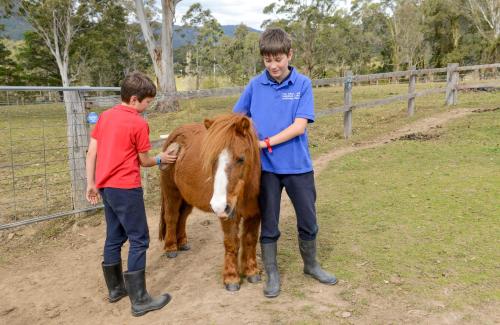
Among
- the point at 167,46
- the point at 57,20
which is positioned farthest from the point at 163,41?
the point at 57,20

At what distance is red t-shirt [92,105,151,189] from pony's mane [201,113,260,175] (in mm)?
551

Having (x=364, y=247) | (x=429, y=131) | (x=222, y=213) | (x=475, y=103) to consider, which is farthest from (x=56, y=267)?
(x=475, y=103)

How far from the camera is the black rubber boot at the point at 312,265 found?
127 inches

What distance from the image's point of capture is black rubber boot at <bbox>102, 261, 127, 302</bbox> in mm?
3270

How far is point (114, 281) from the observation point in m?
3.30

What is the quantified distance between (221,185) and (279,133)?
1.99ft

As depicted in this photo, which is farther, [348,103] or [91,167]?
[348,103]

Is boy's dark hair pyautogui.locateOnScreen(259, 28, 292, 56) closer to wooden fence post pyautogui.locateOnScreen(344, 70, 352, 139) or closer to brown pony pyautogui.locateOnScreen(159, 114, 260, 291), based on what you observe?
brown pony pyautogui.locateOnScreen(159, 114, 260, 291)

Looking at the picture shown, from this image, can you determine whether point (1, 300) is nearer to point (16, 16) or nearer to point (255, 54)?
point (16, 16)

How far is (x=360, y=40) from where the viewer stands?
176ft

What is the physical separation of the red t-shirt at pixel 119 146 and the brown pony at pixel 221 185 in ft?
1.59

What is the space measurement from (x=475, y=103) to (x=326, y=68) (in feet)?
140

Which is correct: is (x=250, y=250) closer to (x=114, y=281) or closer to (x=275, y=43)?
(x=114, y=281)

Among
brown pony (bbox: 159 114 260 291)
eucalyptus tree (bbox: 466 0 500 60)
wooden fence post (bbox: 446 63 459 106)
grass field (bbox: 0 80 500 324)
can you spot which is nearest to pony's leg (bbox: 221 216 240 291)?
brown pony (bbox: 159 114 260 291)
